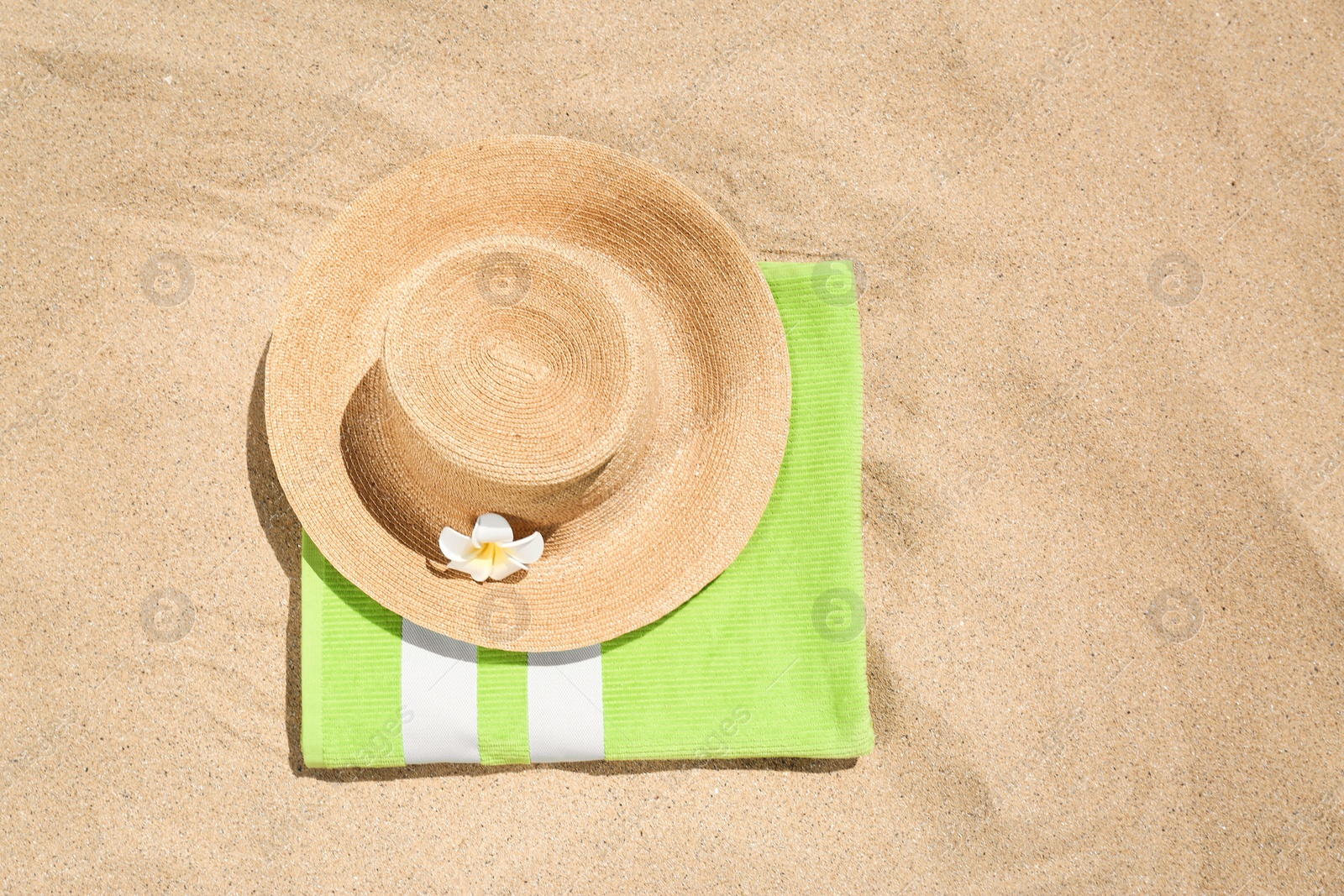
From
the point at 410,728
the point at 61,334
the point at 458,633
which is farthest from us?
the point at 61,334

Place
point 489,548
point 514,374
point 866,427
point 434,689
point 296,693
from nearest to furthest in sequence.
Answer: point 514,374 → point 489,548 → point 434,689 → point 296,693 → point 866,427

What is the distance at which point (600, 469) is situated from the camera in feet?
7.54

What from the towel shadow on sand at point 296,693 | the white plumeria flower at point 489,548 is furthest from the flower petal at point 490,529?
the towel shadow on sand at point 296,693

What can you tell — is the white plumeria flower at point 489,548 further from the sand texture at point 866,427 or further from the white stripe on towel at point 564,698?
the sand texture at point 866,427

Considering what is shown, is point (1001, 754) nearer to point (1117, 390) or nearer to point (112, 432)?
point (1117, 390)

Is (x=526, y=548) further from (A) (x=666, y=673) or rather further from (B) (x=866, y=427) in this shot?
(B) (x=866, y=427)

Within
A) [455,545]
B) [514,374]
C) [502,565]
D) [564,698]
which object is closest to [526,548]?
[502,565]

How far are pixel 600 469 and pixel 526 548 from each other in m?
0.30

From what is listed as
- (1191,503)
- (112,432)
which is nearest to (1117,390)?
(1191,503)

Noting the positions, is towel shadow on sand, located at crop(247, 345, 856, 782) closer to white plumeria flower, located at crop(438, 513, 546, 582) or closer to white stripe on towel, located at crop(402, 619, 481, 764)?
white stripe on towel, located at crop(402, 619, 481, 764)

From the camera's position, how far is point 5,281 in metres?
2.93

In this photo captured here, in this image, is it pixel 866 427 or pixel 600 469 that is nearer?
pixel 600 469

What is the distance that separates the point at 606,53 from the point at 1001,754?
9.53 feet

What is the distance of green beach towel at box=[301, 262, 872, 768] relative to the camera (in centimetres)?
271
